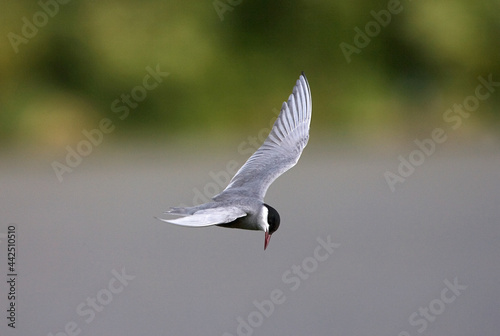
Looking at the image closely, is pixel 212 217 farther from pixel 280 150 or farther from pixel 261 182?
pixel 280 150

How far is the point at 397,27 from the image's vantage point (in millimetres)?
9227

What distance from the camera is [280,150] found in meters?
5.43

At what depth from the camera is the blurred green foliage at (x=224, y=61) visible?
8930 mm

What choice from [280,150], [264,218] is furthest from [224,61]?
[264,218]

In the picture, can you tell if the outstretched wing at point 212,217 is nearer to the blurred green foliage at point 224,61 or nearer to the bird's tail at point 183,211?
the bird's tail at point 183,211

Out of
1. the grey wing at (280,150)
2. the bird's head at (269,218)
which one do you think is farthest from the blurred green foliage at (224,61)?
the bird's head at (269,218)

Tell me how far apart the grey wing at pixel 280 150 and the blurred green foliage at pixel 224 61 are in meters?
3.45

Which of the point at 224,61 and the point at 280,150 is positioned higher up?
the point at 224,61

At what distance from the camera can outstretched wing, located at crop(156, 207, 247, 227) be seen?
4086 mm

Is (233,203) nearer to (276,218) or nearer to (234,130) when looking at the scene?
(276,218)

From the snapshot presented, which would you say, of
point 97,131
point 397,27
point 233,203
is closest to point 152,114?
point 97,131

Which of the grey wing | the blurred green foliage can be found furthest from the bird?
the blurred green foliage

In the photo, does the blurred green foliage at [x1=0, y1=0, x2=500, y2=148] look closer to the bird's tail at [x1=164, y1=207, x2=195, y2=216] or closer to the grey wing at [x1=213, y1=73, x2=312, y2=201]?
the grey wing at [x1=213, y1=73, x2=312, y2=201]

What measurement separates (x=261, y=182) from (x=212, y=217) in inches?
35.6
